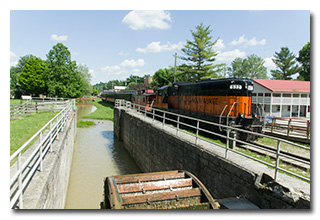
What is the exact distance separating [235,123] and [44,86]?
139ft

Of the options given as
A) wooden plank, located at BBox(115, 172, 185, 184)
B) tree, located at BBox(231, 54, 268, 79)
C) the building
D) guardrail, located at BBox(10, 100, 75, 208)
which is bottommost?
wooden plank, located at BBox(115, 172, 185, 184)

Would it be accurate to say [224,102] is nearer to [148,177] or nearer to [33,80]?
[148,177]

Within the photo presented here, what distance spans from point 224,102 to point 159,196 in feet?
27.4

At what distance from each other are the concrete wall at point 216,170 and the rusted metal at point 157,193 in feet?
2.98

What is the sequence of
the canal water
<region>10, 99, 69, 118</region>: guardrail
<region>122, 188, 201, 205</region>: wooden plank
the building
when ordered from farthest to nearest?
1. the building
2. <region>10, 99, 69, 118</region>: guardrail
3. the canal water
4. <region>122, 188, 201, 205</region>: wooden plank

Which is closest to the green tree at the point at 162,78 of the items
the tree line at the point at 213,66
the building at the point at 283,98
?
the tree line at the point at 213,66

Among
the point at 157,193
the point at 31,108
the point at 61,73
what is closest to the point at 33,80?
the point at 61,73

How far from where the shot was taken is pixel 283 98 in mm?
23641

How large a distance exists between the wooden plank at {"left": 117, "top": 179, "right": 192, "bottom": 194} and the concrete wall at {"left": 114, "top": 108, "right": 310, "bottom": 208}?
1066mm

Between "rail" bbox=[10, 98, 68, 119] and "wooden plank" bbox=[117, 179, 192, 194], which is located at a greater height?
"rail" bbox=[10, 98, 68, 119]

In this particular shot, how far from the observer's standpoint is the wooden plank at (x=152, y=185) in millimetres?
4837

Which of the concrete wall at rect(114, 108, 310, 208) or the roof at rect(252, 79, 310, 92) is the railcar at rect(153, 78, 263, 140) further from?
the roof at rect(252, 79, 310, 92)

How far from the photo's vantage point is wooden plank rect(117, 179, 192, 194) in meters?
4.84

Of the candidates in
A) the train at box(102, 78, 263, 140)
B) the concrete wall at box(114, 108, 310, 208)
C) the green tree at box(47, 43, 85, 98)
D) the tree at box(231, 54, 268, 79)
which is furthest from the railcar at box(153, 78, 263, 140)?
the tree at box(231, 54, 268, 79)
